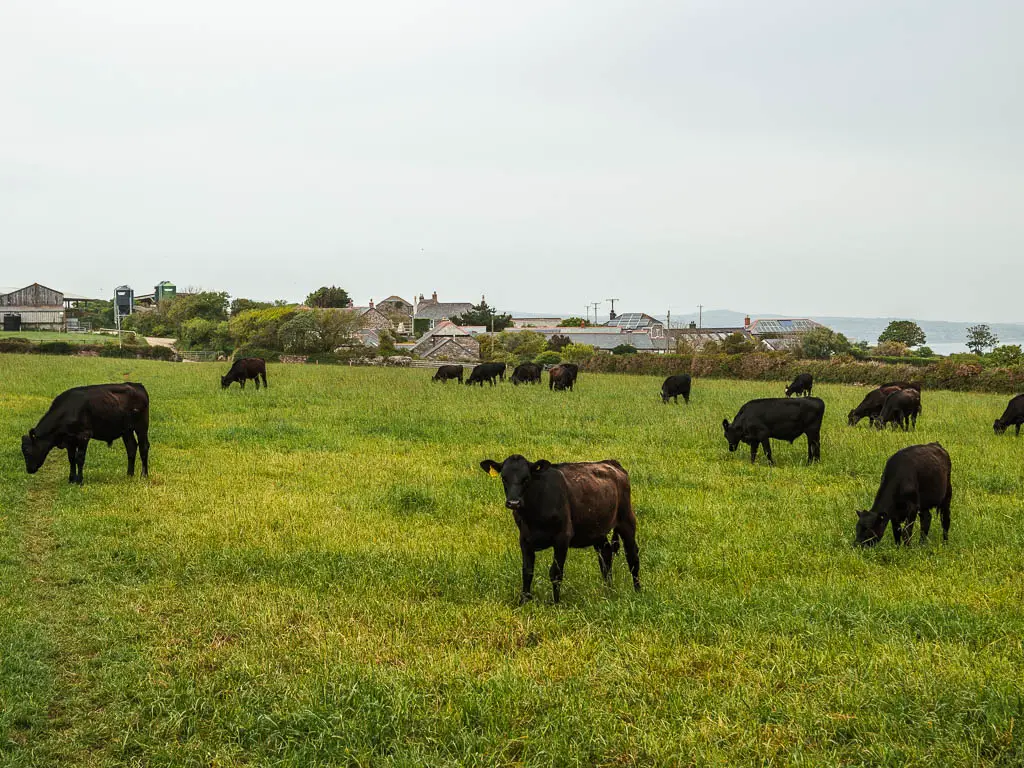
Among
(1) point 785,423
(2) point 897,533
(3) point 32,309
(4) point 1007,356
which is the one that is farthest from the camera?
(3) point 32,309

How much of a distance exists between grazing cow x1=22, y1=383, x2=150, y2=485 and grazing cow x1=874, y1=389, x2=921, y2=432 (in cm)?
1921

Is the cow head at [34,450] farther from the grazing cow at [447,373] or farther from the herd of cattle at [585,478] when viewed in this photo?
the grazing cow at [447,373]

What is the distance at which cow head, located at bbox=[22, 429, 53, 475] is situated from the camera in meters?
14.8

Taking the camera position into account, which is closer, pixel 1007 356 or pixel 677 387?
pixel 677 387

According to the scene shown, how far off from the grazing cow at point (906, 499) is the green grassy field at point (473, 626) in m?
0.41

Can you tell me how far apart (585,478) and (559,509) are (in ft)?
2.02

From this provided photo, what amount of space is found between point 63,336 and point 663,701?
300 ft

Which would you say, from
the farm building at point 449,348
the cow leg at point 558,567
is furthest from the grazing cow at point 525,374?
the farm building at point 449,348

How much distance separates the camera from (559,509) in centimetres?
841

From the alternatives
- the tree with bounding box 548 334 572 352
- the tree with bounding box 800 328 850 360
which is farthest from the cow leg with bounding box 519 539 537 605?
the tree with bounding box 800 328 850 360

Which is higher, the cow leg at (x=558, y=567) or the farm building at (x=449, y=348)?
the farm building at (x=449, y=348)

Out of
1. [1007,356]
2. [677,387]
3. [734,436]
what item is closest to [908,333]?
[1007,356]

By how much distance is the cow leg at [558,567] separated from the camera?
845 centimetres

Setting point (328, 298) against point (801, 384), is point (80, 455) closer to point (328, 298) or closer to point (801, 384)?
point (801, 384)
